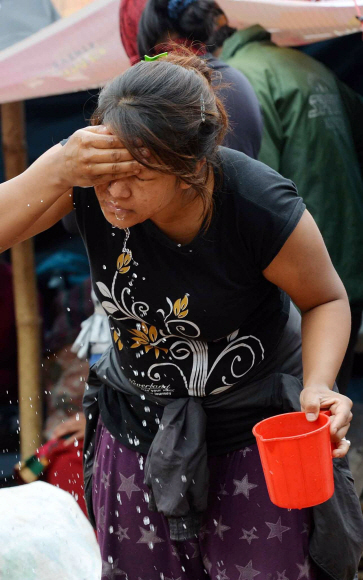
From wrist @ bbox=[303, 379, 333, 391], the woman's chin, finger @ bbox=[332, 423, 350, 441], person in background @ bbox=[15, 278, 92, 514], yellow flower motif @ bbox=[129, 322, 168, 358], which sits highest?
the woman's chin

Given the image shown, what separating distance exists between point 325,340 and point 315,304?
10 centimetres

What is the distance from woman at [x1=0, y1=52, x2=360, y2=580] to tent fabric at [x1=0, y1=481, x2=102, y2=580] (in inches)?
19.5

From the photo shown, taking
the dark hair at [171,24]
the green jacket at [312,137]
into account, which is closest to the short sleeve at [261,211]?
the dark hair at [171,24]

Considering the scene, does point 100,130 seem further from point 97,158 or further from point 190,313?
point 190,313

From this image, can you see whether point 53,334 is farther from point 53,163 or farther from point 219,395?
point 53,163

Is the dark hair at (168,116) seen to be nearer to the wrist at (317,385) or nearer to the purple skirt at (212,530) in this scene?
the wrist at (317,385)

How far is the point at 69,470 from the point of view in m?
3.86

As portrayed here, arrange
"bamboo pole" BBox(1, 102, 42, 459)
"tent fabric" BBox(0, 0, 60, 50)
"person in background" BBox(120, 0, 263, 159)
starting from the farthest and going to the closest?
"bamboo pole" BBox(1, 102, 42, 459) < "tent fabric" BBox(0, 0, 60, 50) < "person in background" BBox(120, 0, 263, 159)

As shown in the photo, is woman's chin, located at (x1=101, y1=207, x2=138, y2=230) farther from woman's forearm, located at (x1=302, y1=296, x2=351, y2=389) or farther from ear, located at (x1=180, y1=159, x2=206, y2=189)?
woman's forearm, located at (x1=302, y1=296, x2=351, y2=389)

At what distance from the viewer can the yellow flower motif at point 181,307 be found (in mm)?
1908

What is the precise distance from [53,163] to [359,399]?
3.48 m

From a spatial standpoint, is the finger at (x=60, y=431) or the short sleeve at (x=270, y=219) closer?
the short sleeve at (x=270, y=219)

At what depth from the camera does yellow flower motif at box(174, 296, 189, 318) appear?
191 centimetres

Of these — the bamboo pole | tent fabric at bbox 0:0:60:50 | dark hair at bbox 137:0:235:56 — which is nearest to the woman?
dark hair at bbox 137:0:235:56
